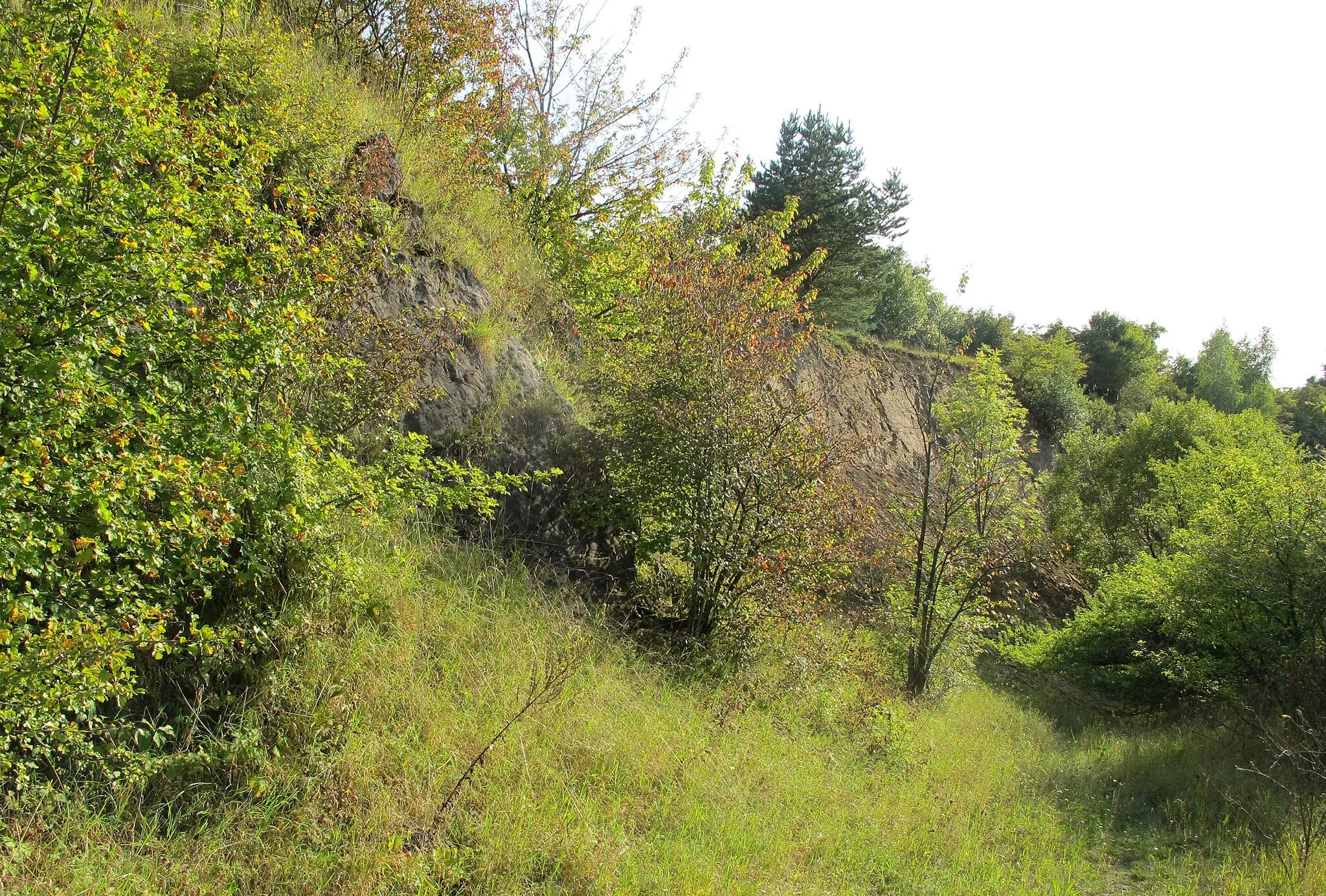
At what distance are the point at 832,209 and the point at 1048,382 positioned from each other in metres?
14.7

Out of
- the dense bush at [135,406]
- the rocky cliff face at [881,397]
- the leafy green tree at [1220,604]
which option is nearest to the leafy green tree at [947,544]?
the leafy green tree at [1220,604]

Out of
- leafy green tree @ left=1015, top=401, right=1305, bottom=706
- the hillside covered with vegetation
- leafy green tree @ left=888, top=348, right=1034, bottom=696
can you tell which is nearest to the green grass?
the hillside covered with vegetation

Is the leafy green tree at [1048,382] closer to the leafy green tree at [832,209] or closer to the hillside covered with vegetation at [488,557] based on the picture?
the leafy green tree at [832,209]

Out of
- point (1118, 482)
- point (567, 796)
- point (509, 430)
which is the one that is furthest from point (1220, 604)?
point (1118, 482)

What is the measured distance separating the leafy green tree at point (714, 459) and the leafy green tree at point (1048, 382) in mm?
24845

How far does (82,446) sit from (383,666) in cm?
207

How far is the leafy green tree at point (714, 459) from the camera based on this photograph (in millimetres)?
7047

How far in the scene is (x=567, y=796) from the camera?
14.0ft

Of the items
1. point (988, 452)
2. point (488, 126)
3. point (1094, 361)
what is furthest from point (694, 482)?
point (1094, 361)

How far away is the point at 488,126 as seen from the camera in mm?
10445

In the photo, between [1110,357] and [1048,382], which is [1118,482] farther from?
[1110,357]

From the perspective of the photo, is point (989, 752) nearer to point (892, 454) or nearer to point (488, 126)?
point (488, 126)

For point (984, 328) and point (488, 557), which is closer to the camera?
point (488, 557)

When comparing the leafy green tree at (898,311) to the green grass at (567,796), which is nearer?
the green grass at (567,796)
